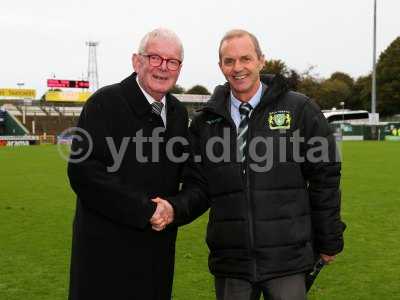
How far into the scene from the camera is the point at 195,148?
342 cm

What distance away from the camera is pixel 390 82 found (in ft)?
229

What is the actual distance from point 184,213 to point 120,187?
424 millimetres

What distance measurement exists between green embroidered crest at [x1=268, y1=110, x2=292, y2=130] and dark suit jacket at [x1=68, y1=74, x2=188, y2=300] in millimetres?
606

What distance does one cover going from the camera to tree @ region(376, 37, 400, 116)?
68.8 m

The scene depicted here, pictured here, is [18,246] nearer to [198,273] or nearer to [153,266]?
[198,273]

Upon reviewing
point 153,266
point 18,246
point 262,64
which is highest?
point 262,64

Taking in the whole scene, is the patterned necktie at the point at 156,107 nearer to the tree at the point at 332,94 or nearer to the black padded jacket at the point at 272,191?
the black padded jacket at the point at 272,191

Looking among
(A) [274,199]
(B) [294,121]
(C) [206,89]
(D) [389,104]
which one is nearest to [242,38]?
(B) [294,121]

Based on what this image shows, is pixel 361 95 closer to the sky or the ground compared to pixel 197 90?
closer to the ground

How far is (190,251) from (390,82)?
67557 mm

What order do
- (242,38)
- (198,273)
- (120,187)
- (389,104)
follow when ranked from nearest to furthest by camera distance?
(120,187) < (242,38) < (198,273) < (389,104)

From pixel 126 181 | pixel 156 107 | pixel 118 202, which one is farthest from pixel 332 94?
pixel 118 202

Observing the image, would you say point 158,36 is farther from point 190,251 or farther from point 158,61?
point 190,251

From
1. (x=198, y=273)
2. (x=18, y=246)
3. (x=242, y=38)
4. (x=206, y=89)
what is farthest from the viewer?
(x=206, y=89)
